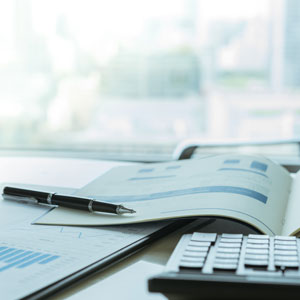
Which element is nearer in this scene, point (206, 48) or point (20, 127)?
point (20, 127)

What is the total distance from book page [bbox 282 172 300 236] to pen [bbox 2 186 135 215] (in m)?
A: 0.14

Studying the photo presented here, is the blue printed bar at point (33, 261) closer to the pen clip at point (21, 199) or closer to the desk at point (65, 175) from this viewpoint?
the desk at point (65, 175)

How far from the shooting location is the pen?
1.40 feet

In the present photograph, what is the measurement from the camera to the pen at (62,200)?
425 mm

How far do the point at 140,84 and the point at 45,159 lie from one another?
256 cm

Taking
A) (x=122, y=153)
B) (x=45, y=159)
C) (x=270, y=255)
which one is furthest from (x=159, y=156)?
(x=270, y=255)

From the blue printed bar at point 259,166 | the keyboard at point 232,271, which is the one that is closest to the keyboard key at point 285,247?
the keyboard at point 232,271

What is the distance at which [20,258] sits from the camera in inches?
12.8

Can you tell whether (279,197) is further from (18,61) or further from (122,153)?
(18,61)

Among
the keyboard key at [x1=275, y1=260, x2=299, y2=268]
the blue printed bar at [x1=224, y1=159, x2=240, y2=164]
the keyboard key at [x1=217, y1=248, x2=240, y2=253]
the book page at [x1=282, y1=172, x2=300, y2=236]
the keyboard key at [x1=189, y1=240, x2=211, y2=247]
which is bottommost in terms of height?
the book page at [x1=282, y1=172, x2=300, y2=236]

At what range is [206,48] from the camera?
A: 3145mm

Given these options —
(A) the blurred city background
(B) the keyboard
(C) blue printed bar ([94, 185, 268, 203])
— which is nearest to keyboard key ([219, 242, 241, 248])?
(B) the keyboard

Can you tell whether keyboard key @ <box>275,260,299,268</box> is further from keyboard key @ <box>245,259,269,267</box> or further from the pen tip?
the pen tip

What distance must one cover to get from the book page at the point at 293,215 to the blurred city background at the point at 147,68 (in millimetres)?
1205
